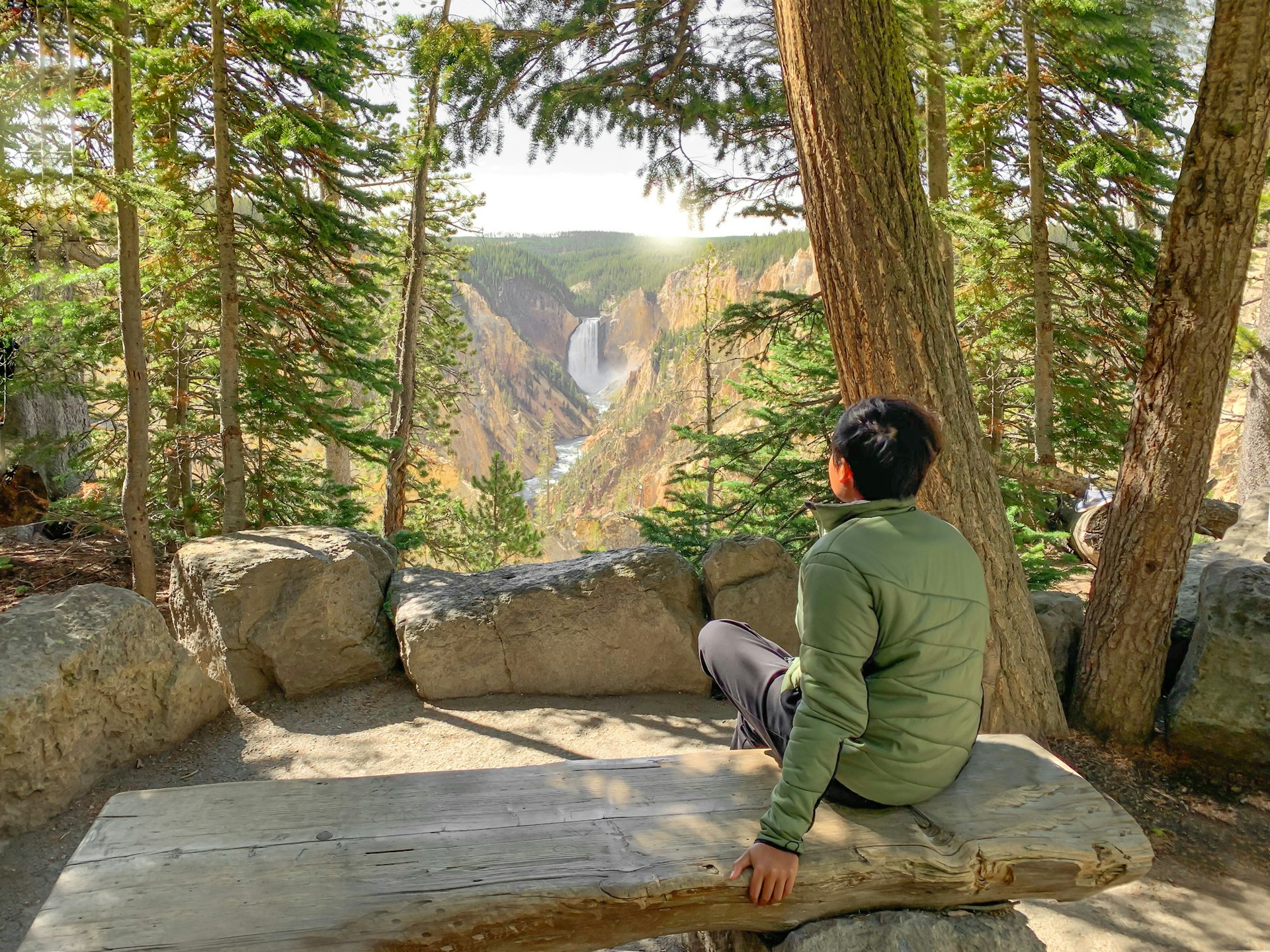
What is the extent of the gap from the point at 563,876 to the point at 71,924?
1.13m

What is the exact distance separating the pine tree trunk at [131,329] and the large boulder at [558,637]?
2.50m

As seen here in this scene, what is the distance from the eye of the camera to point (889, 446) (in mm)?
1942

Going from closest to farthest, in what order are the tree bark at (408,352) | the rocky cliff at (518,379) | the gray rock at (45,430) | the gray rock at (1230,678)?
the gray rock at (1230,678), the gray rock at (45,430), the tree bark at (408,352), the rocky cliff at (518,379)

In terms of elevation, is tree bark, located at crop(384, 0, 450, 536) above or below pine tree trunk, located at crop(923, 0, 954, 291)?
below

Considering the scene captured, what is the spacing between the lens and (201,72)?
5.83 meters

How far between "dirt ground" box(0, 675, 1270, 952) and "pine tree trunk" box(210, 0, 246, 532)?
7.86 ft

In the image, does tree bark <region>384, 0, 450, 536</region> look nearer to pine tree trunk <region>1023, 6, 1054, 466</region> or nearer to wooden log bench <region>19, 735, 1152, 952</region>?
pine tree trunk <region>1023, 6, 1054, 466</region>

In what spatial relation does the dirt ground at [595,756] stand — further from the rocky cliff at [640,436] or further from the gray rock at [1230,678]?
the rocky cliff at [640,436]

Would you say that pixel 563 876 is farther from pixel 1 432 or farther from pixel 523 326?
pixel 523 326

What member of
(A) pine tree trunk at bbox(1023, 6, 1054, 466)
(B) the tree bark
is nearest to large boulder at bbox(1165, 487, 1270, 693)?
(A) pine tree trunk at bbox(1023, 6, 1054, 466)

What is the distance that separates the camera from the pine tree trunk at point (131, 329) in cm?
524

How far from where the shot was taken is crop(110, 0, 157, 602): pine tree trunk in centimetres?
524

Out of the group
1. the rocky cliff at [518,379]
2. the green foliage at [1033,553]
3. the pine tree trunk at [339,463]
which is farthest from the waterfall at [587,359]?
the green foliage at [1033,553]

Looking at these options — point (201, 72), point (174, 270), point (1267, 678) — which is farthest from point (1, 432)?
point (1267, 678)
